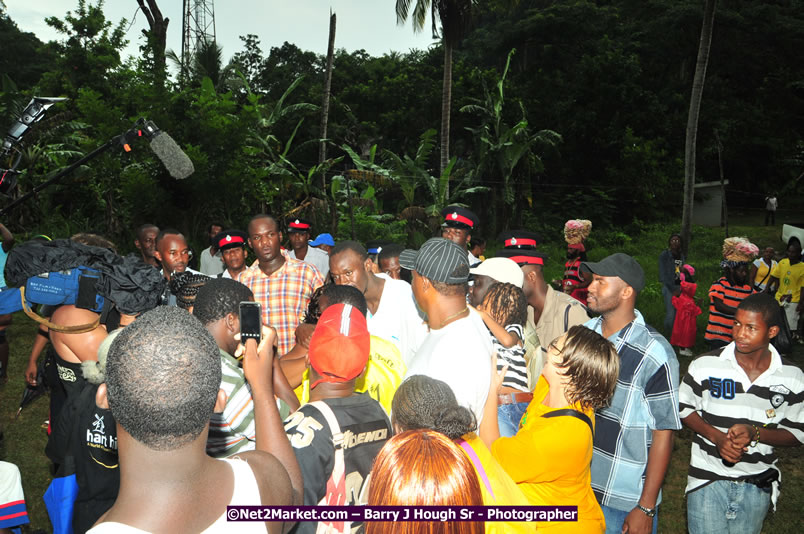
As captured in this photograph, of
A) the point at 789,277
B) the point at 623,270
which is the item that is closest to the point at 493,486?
the point at 623,270

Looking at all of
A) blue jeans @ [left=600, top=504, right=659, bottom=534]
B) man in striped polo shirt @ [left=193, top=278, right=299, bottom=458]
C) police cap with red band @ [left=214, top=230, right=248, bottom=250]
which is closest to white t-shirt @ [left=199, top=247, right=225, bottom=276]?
police cap with red band @ [left=214, top=230, right=248, bottom=250]

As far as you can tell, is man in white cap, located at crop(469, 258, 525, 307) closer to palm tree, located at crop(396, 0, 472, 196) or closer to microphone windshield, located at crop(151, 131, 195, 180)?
microphone windshield, located at crop(151, 131, 195, 180)

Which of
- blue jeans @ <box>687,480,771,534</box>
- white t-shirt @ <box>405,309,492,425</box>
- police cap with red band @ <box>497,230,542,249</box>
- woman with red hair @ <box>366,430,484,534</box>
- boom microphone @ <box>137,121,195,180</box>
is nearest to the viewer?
woman with red hair @ <box>366,430,484,534</box>

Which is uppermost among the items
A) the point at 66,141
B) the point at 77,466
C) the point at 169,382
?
the point at 66,141

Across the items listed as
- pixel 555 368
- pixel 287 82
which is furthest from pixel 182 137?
pixel 287 82

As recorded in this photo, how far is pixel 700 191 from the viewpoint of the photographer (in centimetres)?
2714

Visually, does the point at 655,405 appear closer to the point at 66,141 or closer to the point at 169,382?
the point at 169,382

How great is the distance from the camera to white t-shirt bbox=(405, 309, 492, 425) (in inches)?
111

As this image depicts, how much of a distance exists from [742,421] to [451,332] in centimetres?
179

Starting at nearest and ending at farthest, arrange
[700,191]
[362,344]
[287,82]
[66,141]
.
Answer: [362,344], [66,141], [700,191], [287,82]

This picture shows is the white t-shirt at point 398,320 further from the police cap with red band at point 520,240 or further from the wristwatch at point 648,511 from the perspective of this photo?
the wristwatch at point 648,511

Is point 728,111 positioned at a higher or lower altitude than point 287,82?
lower

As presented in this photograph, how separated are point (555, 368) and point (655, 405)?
80 centimetres

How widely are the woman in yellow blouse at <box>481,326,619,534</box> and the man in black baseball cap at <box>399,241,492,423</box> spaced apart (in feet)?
0.87
